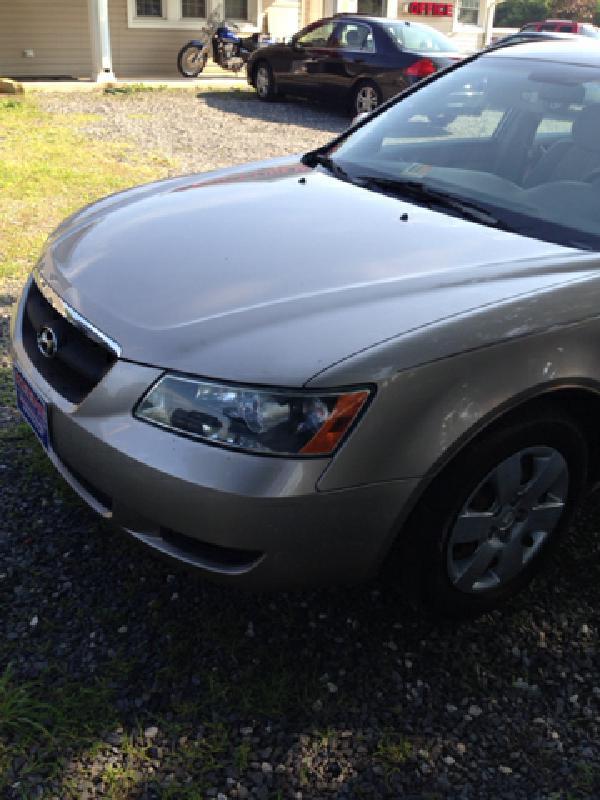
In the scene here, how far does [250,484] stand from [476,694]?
98cm

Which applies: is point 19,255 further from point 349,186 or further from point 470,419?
point 470,419

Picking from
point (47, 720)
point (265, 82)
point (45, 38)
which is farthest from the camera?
point (45, 38)

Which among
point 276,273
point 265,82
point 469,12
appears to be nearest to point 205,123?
point 265,82

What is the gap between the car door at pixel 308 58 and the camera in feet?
45.0

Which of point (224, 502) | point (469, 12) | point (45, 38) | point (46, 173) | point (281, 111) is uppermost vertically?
point (469, 12)

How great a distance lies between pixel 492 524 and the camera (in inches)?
95.3

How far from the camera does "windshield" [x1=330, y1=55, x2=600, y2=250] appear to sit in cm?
293

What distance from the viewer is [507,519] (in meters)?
2.46

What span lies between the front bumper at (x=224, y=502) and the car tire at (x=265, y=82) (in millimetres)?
13728

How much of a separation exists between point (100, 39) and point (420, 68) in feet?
21.4

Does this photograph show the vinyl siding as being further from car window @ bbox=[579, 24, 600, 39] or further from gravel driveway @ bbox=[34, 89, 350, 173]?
car window @ bbox=[579, 24, 600, 39]

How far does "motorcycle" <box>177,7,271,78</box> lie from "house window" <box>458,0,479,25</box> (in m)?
11.0

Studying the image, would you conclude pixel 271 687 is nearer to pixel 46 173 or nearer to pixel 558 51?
pixel 558 51

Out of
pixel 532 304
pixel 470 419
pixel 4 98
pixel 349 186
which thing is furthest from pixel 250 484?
pixel 4 98
